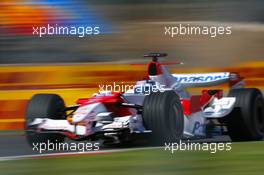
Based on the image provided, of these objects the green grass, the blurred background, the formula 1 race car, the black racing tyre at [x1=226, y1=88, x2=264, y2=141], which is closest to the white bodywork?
the formula 1 race car

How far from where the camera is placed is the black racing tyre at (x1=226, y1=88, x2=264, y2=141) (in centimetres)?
955

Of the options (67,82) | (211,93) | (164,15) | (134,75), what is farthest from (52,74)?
(164,15)

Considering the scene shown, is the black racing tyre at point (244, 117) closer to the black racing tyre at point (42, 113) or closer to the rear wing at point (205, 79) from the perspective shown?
the rear wing at point (205, 79)

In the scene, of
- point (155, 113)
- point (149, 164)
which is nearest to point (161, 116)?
point (155, 113)

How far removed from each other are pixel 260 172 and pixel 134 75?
6385 millimetres

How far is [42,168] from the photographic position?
6.79 metres

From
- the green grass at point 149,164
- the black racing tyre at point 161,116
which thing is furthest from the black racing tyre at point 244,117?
the green grass at point 149,164

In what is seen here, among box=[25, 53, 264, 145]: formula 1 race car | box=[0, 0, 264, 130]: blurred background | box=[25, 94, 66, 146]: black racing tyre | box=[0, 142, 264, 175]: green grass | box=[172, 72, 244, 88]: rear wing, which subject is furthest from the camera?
box=[0, 0, 264, 130]: blurred background

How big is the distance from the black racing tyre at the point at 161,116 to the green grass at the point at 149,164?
2.38 feet

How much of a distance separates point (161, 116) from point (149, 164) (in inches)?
72.3

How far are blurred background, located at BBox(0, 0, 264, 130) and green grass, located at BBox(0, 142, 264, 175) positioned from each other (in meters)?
4.58

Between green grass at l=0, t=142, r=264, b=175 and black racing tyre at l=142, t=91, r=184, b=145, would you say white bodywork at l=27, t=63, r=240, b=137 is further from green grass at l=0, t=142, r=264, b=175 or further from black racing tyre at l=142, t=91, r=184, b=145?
green grass at l=0, t=142, r=264, b=175

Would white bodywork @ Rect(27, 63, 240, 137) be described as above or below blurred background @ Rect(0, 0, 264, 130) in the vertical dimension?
below

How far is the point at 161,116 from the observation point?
8656 mm
